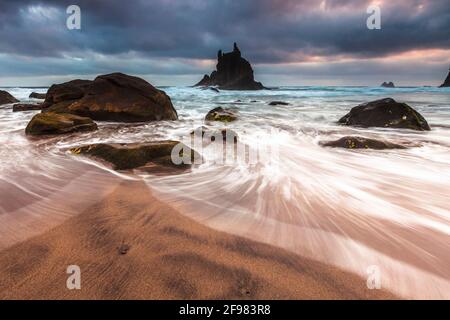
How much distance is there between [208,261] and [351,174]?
325cm

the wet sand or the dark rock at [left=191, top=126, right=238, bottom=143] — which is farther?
the dark rock at [left=191, top=126, right=238, bottom=143]

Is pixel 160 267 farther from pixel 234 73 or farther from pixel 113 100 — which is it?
Result: pixel 234 73

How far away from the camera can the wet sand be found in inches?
64.8

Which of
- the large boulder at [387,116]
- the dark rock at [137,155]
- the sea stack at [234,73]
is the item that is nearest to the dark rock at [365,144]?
the large boulder at [387,116]

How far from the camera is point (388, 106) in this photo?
9680 millimetres

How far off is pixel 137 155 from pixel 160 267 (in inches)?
107

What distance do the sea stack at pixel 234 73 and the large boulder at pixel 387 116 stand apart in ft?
A: 296

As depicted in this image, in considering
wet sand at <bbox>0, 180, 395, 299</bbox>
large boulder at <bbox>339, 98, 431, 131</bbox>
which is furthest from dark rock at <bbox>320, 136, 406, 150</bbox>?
wet sand at <bbox>0, 180, 395, 299</bbox>

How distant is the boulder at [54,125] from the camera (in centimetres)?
713

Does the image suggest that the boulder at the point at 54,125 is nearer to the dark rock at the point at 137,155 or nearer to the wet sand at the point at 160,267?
Answer: the dark rock at the point at 137,155

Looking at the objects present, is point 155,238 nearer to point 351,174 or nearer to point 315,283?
point 315,283

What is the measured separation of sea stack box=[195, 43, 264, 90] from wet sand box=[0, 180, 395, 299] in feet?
324

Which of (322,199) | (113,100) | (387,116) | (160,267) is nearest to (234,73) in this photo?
(113,100)

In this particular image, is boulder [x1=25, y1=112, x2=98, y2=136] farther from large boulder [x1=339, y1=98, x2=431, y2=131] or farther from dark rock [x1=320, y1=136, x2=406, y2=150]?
large boulder [x1=339, y1=98, x2=431, y2=131]
